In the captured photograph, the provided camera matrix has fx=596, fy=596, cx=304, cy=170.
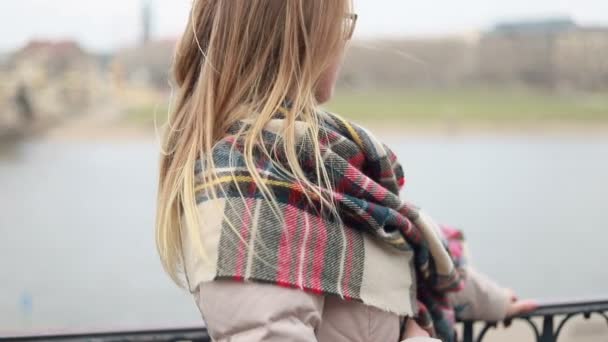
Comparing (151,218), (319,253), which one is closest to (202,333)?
(319,253)

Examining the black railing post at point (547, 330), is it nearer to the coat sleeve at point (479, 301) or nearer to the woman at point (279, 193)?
the coat sleeve at point (479, 301)

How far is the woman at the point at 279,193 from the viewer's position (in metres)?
0.62

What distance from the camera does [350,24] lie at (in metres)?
0.70

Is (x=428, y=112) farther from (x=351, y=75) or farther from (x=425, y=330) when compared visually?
(x=425, y=330)

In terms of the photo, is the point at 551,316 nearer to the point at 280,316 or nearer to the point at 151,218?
the point at 280,316

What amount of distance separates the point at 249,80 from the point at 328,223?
0.62 feet

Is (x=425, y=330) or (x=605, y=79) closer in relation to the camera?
(x=425, y=330)

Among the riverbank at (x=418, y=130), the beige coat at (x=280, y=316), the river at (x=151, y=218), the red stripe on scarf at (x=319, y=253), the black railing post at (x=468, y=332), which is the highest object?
the red stripe on scarf at (x=319, y=253)

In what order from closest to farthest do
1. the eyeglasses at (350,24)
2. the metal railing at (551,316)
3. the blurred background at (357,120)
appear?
the eyeglasses at (350,24), the metal railing at (551,316), the blurred background at (357,120)

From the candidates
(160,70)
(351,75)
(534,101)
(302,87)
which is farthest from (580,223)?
(302,87)

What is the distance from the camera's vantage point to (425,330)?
0.79 meters

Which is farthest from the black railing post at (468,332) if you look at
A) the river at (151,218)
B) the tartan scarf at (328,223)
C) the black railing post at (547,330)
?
the river at (151,218)

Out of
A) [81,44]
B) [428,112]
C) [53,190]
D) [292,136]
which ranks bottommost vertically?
[53,190]

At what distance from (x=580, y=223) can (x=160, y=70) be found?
5.79 ft
